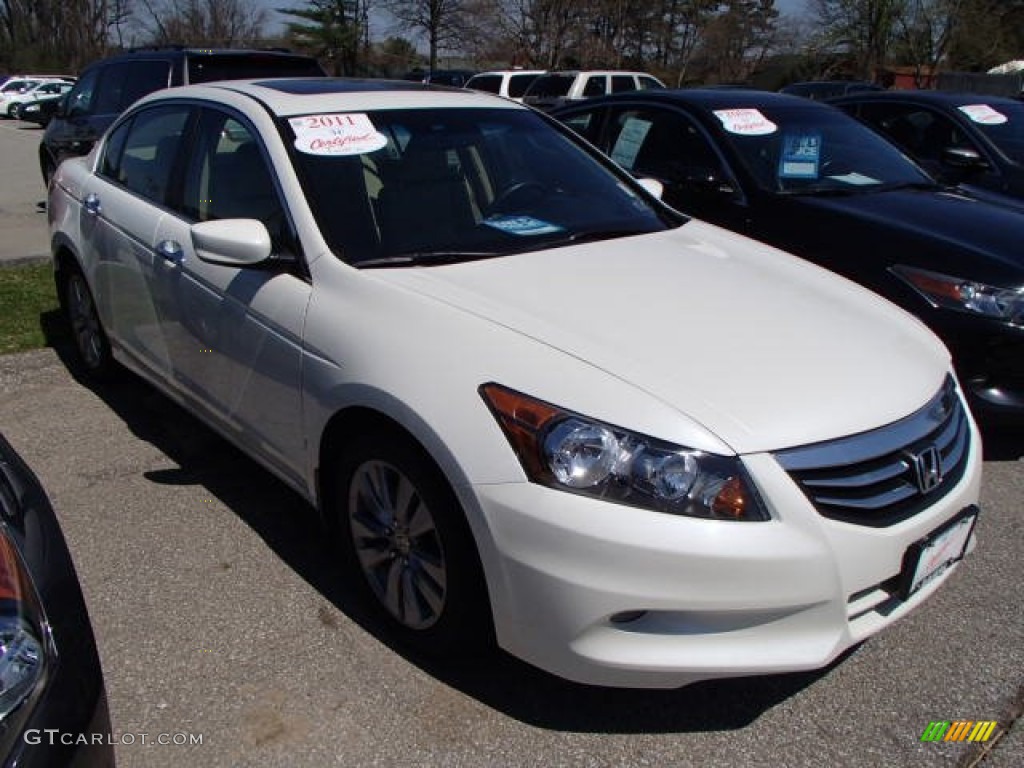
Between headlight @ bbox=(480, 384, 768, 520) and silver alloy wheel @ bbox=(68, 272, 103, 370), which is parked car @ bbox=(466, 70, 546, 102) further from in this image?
headlight @ bbox=(480, 384, 768, 520)

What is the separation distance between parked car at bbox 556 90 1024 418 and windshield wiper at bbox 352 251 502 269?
2.19 m

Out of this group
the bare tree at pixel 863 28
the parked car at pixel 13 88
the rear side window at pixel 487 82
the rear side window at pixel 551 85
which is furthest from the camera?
the bare tree at pixel 863 28

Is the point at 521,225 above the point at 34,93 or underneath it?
above

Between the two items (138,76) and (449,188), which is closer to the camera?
(449,188)

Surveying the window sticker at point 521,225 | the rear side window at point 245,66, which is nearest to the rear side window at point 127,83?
the rear side window at point 245,66

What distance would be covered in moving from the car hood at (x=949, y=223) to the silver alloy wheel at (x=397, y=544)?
2816 millimetres

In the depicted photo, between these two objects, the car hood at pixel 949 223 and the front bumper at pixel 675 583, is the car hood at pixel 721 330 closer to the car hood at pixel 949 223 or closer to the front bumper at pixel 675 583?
the front bumper at pixel 675 583

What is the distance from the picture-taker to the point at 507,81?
19047 mm

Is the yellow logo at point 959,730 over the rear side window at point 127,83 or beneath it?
beneath

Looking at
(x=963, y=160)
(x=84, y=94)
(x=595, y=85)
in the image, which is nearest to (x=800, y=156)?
(x=963, y=160)

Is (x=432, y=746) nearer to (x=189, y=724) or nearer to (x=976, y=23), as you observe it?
(x=189, y=724)

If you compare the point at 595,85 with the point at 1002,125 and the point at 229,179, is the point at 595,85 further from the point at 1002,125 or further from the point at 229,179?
the point at 229,179

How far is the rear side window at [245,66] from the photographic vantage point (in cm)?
775

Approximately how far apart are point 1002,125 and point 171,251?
6.13 meters
